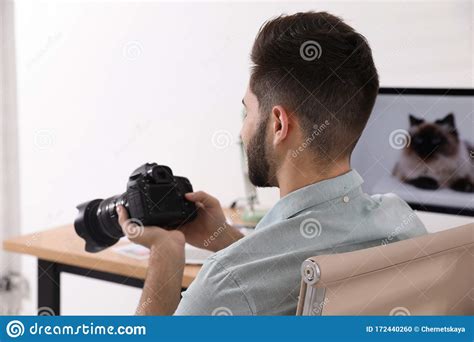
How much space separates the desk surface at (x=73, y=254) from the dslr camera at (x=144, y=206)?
0.57ft

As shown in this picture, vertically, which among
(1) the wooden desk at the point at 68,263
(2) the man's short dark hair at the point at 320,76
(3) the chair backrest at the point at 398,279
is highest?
(2) the man's short dark hair at the point at 320,76

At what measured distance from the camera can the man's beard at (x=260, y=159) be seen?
0.97 metres

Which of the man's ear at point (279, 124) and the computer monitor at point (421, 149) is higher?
the computer monitor at point (421, 149)

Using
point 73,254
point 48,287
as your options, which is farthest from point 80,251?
point 48,287

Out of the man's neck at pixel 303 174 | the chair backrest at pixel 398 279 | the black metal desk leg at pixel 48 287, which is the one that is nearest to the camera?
the chair backrest at pixel 398 279

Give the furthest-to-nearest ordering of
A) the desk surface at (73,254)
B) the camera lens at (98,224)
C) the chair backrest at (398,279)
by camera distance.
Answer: the desk surface at (73,254)
the camera lens at (98,224)
the chair backrest at (398,279)

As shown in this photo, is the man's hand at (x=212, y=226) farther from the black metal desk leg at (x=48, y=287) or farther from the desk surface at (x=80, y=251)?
the black metal desk leg at (x=48, y=287)

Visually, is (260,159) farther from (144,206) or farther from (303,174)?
(144,206)

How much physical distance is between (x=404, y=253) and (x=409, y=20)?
4.36 ft

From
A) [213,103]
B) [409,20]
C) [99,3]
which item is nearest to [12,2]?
[99,3]

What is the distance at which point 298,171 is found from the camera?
0.94 m

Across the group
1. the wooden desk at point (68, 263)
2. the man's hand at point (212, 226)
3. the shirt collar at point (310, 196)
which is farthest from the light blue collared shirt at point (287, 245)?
the wooden desk at point (68, 263)

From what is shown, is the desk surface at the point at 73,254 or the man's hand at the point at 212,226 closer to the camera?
the man's hand at the point at 212,226

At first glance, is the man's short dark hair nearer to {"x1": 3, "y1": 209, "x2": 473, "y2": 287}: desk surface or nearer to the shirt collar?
the shirt collar
